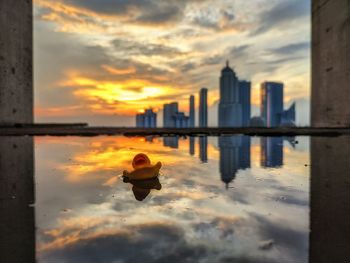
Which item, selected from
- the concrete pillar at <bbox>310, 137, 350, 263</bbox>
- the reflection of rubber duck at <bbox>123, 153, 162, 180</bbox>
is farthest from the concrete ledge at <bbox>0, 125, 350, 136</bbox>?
the reflection of rubber duck at <bbox>123, 153, 162, 180</bbox>

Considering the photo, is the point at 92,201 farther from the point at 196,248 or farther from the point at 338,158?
the point at 338,158

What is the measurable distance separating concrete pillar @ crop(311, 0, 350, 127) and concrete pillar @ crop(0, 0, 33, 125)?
2282 cm

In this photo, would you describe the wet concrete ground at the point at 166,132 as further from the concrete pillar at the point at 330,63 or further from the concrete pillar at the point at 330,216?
the concrete pillar at the point at 330,216

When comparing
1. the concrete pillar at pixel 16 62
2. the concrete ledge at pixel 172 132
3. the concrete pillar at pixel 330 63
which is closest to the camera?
the concrete ledge at pixel 172 132

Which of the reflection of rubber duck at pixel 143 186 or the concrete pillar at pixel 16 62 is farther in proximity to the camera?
the concrete pillar at pixel 16 62

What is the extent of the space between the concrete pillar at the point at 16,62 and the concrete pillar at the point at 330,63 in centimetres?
2282

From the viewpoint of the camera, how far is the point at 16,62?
2372cm

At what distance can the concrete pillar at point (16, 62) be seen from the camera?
21.7 meters

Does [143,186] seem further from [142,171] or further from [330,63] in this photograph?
[330,63]

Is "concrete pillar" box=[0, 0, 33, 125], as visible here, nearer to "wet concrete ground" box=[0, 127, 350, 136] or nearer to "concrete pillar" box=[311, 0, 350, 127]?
"wet concrete ground" box=[0, 127, 350, 136]

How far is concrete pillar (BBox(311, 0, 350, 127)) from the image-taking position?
66.2 feet

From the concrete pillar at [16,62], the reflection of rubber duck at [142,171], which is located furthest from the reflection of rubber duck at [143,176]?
the concrete pillar at [16,62]

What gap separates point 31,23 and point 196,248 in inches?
1179

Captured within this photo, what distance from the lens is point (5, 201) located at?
10.8 feet
